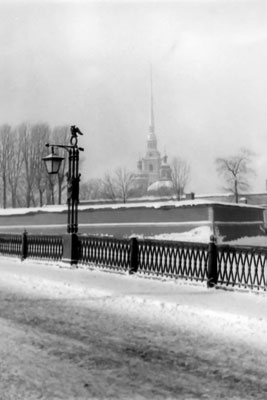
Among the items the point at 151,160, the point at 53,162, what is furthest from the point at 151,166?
the point at 53,162

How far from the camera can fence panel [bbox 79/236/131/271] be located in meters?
13.6

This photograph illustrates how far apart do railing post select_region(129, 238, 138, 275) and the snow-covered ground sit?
65.4 inches

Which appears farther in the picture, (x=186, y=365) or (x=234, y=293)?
(x=234, y=293)

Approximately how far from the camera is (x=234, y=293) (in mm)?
10273

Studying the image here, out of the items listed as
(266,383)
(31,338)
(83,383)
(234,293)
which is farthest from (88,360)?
(234,293)

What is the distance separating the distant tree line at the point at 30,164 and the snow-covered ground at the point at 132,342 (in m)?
45.7

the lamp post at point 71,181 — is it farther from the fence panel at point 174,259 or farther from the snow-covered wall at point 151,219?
the snow-covered wall at point 151,219

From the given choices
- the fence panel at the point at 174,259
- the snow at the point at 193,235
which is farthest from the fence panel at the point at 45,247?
the snow at the point at 193,235

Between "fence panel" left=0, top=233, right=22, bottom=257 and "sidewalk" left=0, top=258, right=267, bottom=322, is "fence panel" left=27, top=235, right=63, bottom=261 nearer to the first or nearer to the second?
"sidewalk" left=0, top=258, right=267, bottom=322

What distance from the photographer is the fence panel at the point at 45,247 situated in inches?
636

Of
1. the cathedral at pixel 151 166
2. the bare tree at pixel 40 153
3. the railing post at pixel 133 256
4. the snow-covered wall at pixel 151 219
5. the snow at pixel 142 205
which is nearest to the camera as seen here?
the railing post at pixel 133 256

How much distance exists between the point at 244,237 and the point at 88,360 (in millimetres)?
30149

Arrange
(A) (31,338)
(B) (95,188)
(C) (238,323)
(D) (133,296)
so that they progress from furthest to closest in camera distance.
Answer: (B) (95,188) → (D) (133,296) → (C) (238,323) → (A) (31,338)

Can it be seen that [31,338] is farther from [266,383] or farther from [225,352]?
[266,383]
